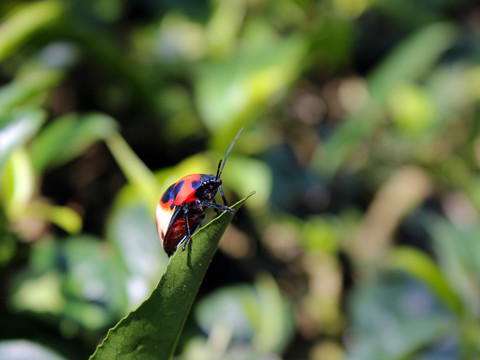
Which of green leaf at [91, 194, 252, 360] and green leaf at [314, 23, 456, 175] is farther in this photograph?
green leaf at [314, 23, 456, 175]

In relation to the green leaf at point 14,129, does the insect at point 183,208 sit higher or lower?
lower

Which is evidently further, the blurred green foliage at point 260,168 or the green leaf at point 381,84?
the green leaf at point 381,84

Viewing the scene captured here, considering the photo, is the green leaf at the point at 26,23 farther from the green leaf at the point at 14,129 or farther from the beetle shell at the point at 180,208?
the beetle shell at the point at 180,208

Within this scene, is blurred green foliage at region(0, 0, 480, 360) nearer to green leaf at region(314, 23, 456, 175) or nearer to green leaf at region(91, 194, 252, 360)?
green leaf at region(314, 23, 456, 175)

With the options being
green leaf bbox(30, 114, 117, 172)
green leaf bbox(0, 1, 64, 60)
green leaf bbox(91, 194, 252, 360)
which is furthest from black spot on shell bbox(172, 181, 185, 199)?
green leaf bbox(0, 1, 64, 60)

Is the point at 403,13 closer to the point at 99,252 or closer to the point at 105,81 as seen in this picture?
the point at 105,81

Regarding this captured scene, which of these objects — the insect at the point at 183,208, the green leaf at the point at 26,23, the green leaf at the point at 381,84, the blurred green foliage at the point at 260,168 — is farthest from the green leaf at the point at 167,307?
the green leaf at the point at 381,84
